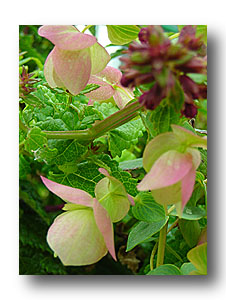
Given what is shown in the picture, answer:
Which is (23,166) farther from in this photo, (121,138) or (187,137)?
(187,137)

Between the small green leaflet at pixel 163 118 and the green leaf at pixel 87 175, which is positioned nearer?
the small green leaflet at pixel 163 118

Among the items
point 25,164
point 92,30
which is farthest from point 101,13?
point 25,164

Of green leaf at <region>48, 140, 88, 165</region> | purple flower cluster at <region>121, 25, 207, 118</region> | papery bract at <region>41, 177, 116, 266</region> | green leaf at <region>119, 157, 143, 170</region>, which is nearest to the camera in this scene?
purple flower cluster at <region>121, 25, 207, 118</region>

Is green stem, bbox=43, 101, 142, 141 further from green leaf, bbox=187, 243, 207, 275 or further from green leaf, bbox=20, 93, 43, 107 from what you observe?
green leaf, bbox=187, 243, 207, 275

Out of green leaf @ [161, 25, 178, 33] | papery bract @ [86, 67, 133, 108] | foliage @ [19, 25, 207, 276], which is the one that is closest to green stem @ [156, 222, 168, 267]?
foliage @ [19, 25, 207, 276]

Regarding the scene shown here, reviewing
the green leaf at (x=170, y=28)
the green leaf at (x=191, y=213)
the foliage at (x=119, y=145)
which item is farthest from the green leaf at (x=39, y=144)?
the green leaf at (x=170, y=28)

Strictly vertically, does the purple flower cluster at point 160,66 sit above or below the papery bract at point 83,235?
above

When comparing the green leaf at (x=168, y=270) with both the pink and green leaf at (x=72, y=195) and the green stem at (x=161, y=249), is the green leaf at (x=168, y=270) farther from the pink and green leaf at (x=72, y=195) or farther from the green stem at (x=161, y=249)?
the pink and green leaf at (x=72, y=195)

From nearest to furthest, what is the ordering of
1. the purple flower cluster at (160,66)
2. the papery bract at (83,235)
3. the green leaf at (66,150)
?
the purple flower cluster at (160,66) < the papery bract at (83,235) < the green leaf at (66,150)
